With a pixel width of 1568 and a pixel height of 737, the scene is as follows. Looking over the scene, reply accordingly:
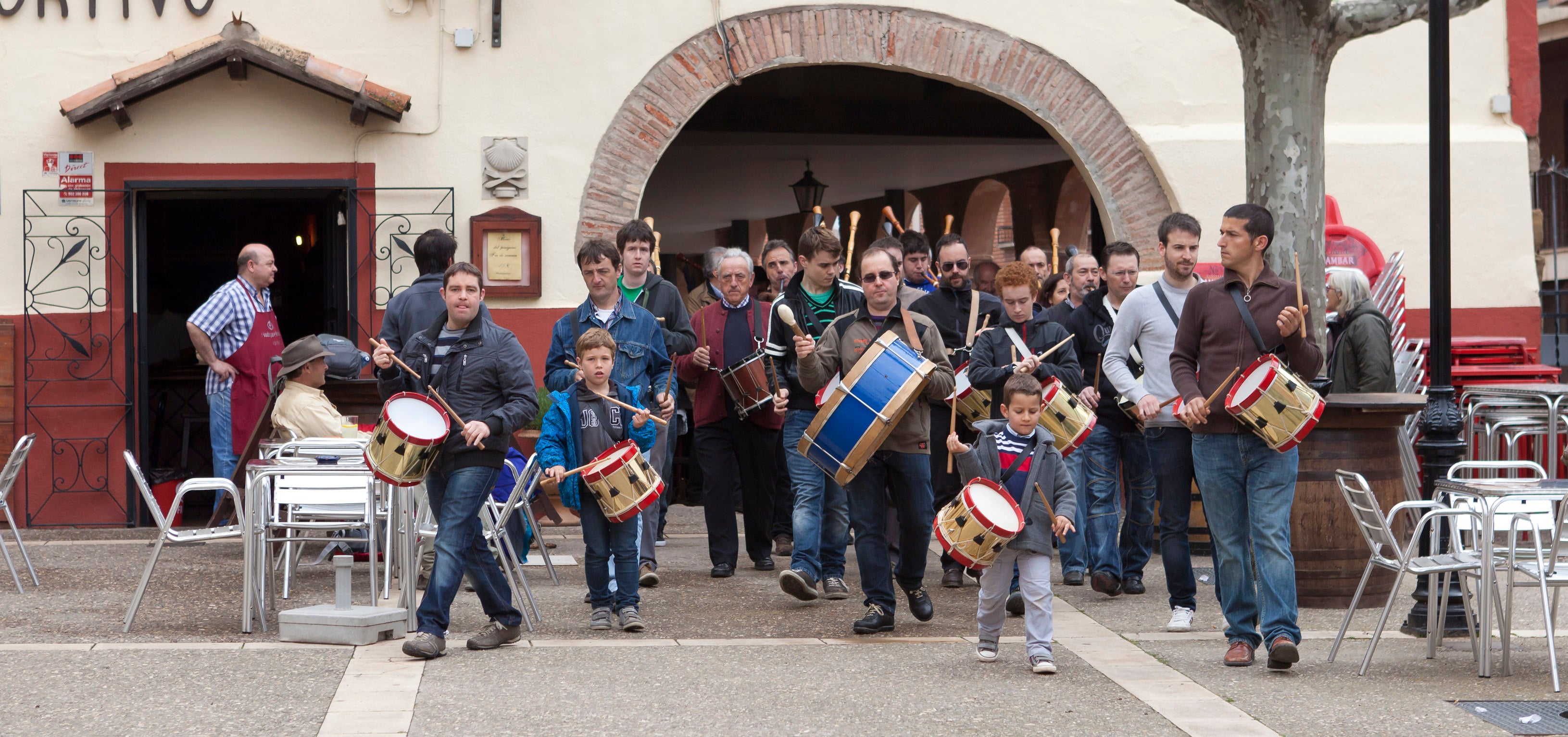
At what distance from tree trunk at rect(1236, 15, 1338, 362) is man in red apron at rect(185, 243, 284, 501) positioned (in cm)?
553

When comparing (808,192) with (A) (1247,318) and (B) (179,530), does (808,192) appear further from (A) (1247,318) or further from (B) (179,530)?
(A) (1247,318)

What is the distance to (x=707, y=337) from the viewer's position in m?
8.05

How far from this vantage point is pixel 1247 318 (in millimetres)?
5547

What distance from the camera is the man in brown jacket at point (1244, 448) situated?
216 inches

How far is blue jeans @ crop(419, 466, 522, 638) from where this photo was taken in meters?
5.60

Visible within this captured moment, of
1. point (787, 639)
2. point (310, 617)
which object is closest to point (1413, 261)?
point (787, 639)

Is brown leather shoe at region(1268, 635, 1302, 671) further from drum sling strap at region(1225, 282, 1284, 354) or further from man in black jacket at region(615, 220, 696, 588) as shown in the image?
man in black jacket at region(615, 220, 696, 588)

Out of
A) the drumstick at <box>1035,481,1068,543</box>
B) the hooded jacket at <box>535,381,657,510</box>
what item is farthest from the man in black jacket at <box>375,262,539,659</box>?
the drumstick at <box>1035,481,1068,543</box>

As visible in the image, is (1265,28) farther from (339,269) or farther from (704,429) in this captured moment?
(339,269)

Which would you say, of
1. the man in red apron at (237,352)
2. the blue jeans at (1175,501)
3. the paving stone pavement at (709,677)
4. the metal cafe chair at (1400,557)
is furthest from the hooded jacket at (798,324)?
Result: the man in red apron at (237,352)

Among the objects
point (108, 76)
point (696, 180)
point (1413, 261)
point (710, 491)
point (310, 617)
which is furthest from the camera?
point (696, 180)

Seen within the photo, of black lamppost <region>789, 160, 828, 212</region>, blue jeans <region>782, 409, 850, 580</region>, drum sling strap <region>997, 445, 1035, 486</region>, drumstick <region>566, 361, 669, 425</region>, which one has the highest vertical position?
black lamppost <region>789, 160, 828, 212</region>

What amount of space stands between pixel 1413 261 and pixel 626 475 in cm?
706

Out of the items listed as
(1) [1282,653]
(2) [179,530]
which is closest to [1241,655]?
(1) [1282,653]
